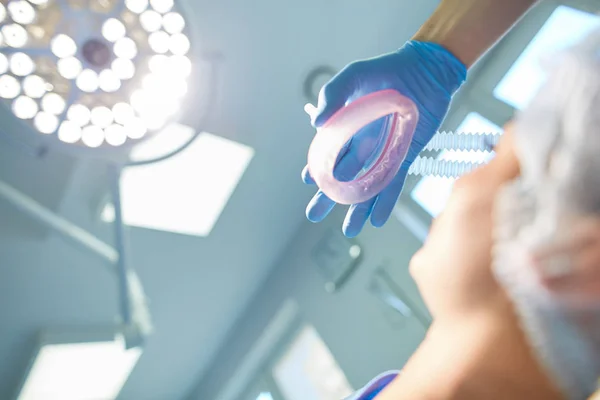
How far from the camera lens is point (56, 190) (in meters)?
1.40

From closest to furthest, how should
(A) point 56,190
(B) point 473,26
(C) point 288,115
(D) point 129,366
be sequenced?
(B) point 473,26, (A) point 56,190, (C) point 288,115, (D) point 129,366

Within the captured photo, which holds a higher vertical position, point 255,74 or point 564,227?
point 255,74

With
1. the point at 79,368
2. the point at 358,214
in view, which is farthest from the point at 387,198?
the point at 79,368

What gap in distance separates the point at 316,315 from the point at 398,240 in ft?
1.57

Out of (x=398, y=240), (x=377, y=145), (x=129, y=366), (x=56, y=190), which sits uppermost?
(x=56, y=190)

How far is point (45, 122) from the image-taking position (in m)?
1.01

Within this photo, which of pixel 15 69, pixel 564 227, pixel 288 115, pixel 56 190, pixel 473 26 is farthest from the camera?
pixel 288 115

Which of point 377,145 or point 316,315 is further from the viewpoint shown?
point 316,315

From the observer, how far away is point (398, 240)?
64.1 inches

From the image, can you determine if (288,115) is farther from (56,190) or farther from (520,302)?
(520,302)

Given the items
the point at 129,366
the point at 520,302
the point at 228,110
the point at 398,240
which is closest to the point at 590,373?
the point at 520,302

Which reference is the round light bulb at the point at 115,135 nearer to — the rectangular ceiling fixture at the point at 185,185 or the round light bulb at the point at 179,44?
the round light bulb at the point at 179,44

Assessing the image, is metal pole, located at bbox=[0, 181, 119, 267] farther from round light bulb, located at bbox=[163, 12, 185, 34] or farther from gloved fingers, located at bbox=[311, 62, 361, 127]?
gloved fingers, located at bbox=[311, 62, 361, 127]

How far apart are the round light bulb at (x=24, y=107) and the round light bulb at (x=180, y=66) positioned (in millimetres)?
285
